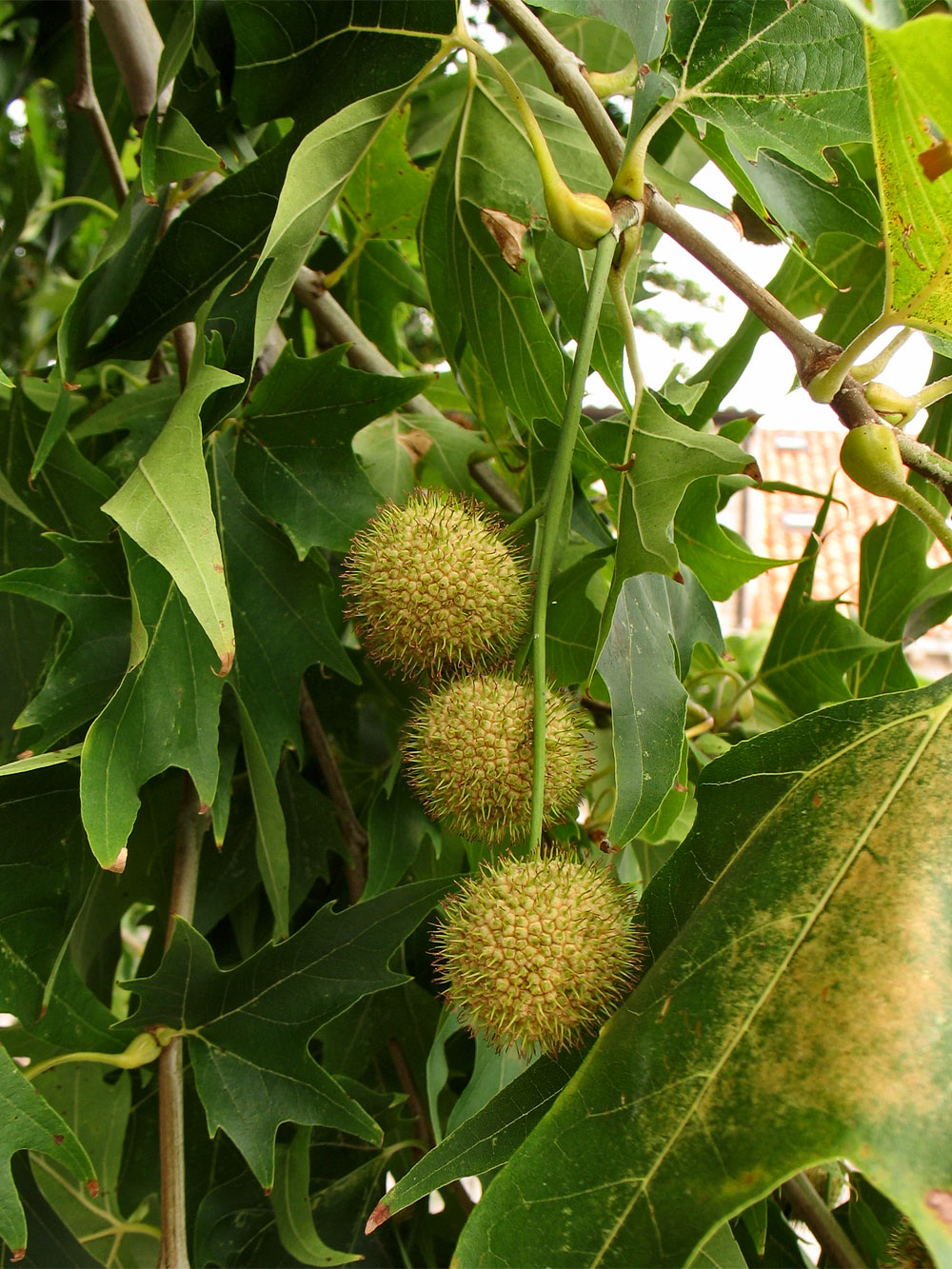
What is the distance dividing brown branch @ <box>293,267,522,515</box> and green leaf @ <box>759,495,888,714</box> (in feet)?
1.06

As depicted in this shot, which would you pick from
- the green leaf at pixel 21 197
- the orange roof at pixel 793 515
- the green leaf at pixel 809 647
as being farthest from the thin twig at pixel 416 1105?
the orange roof at pixel 793 515

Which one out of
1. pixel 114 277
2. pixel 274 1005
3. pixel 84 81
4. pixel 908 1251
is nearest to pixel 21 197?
pixel 84 81

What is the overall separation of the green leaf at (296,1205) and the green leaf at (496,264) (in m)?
0.67

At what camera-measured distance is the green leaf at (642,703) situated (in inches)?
26.6

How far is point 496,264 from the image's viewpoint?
0.92 m

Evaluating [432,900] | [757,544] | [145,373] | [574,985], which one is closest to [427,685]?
[432,900]

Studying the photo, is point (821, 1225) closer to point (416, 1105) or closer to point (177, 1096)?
point (416, 1105)

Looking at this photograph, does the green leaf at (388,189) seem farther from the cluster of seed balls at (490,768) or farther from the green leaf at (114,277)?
the cluster of seed balls at (490,768)

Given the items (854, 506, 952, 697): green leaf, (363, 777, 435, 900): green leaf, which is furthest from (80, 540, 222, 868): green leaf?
(854, 506, 952, 697): green leaf

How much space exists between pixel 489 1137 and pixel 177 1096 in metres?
0.36

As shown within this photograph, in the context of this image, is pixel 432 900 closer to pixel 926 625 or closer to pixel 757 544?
pixel 926 625

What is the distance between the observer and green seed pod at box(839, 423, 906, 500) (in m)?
0.64

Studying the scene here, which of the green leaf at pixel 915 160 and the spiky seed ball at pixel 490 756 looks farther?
the spiky seed ball at pixel 490 756

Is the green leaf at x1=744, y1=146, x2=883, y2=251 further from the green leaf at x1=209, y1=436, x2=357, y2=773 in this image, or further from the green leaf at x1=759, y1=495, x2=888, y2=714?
the green leaf at x1=209, y1=436, x2=357, y2=773
